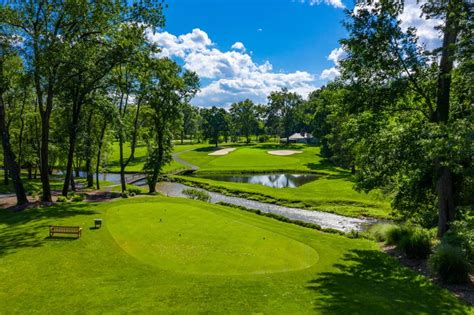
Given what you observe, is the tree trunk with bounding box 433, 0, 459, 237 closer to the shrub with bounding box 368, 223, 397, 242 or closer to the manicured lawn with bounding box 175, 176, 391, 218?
the shrub with bounding box 368, 223, 397, 242

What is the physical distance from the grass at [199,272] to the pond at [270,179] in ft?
121

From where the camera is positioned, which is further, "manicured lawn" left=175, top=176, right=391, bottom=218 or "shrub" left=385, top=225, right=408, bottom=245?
"manicured lawn" left=175, top=176, right=391, bottom=218

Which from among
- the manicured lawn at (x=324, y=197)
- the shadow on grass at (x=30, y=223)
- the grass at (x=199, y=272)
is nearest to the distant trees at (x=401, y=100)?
the grass at (x=199, y=272)

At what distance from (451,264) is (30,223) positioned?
2130 centimetres

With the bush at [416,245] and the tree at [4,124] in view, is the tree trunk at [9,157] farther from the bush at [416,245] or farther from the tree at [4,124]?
the bush at [416,245]

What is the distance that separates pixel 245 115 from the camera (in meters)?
134

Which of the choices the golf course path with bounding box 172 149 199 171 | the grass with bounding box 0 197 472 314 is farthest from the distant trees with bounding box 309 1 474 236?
the golf course path with bounding box 172 149 199 171

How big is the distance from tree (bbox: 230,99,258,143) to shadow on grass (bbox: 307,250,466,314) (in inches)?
4633

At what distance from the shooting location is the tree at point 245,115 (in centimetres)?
13400

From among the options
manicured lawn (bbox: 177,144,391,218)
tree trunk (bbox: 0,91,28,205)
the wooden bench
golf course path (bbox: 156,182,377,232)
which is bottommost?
golf course path (bbox: 156,182,377,232)

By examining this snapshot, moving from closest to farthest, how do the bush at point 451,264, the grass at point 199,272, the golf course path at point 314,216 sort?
1. the grass at point 199,272
2. the bush at point 451,264
3. the golf course path at point 314,216

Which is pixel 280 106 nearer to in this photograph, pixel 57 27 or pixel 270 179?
pixel 270 179

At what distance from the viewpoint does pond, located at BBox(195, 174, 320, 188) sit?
186 feet

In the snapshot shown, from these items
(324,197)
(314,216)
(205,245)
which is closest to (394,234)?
(205,245)
